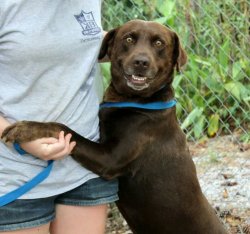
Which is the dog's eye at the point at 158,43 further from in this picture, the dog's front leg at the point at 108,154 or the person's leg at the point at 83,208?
A: the person's leg at the point at 83,208

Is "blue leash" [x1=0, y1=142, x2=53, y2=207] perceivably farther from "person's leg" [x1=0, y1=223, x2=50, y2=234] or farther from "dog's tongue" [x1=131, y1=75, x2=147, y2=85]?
"dog's tongue" [x1=131, y1=75, x2=147, y2=85]

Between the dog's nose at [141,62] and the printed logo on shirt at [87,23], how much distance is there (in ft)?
1.01

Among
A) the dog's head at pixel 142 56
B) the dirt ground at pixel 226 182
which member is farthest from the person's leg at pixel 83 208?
the dirt ground at pixel 226 182

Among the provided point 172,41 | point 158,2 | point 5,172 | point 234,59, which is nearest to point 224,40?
point 234,59

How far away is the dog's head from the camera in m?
2.75

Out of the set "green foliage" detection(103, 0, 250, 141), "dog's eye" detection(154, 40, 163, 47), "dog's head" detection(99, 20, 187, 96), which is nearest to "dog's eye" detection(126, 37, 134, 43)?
"dog's head" detection(99, 20, 187, 96)

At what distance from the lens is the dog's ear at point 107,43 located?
9.48 feet

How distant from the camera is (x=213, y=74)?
4.61 m

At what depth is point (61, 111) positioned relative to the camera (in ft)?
8.07

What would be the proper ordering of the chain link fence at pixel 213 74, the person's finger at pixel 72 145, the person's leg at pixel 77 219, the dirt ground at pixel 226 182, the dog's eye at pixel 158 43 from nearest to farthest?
the person's finger at pixel 72 145, the person's leg at pixel 77 219, the dog's eye at pixel 158 43, the dirt ground at pixel 226 182, the chain link fence at pixel 213 74

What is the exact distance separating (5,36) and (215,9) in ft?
8.41

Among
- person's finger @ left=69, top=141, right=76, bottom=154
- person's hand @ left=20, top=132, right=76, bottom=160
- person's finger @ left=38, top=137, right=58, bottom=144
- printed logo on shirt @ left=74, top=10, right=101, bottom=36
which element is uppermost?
printed logo on shirt @ left=74, top=10, right=101, bottom=36

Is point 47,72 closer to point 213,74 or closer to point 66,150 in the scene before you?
point 66,150

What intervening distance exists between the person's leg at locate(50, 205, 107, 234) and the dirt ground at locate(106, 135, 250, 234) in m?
1.46
